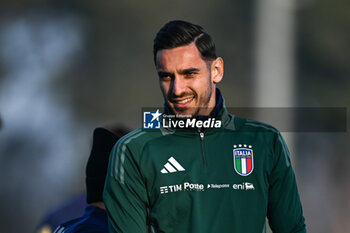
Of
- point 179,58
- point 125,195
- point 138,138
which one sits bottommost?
point 125,195

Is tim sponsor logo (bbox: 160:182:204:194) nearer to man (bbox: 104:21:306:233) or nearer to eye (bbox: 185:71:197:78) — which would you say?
man (bbox: 104:21:306:233)

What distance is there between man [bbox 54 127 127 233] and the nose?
82cm

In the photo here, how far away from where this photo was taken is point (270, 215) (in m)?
2.44

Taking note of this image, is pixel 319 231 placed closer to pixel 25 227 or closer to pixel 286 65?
pixel 286 65

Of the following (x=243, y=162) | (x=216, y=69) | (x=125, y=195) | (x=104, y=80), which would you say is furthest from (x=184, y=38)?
(x=104, y=80)

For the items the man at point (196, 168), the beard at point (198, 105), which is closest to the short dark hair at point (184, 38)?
the man at point (196, 168)

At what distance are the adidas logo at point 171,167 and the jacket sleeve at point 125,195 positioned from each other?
114 mm

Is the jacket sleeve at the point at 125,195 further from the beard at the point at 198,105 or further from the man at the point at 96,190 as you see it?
the man at the point at 96,190

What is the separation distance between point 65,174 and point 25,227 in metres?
0.71

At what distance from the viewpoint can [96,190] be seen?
2957mm

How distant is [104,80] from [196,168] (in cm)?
374

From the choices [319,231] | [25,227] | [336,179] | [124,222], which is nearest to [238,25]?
[336,179]

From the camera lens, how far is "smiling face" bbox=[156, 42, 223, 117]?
7.72 feet

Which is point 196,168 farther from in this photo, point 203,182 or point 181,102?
point 181,102
